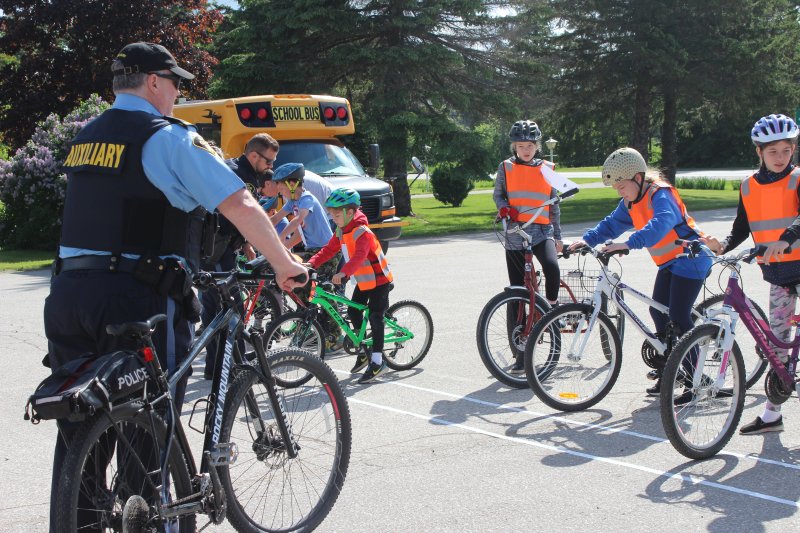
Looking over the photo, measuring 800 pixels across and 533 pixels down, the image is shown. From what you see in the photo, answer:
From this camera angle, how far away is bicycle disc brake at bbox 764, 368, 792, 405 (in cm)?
568

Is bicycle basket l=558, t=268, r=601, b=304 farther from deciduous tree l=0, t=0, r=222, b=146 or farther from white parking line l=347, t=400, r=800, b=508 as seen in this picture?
deciduous tree l=0, t=0, r=222, b=146

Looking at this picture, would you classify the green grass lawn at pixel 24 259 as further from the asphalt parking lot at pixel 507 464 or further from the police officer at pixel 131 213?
the police officer at pixel 131 213

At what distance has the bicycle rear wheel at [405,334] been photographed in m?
7.97

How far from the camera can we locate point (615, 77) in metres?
34.2

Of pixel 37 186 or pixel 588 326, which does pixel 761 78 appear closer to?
pixel 37 186

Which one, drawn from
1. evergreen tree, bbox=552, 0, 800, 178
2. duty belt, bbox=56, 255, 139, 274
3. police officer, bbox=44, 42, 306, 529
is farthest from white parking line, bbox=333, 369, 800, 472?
evergreen tree, bbox=552, 0, 800, 178

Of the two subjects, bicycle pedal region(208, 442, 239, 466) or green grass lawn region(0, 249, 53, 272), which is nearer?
bicycle pedal region(208, 442, 239, 466)

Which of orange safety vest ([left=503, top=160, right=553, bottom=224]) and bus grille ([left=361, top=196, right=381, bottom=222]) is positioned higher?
orange safety vest ([left=503, top=160, right=553, bottom=224])

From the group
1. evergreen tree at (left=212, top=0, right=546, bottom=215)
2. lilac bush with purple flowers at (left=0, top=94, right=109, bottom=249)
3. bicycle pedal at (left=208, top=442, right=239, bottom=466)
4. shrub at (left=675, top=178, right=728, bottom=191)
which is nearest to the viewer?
bicycle pedal at (left=208, top=442, right=239, bottom=466)

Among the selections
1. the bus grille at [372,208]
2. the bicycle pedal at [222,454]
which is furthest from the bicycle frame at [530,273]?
the bus grille at [372,208]

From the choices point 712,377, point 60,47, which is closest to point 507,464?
point 712,377

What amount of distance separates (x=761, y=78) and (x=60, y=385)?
33900 millimetres

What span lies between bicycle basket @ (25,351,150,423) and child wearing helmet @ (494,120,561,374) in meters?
4.93

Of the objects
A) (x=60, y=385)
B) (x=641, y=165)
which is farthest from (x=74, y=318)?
(x=641, y=165)
